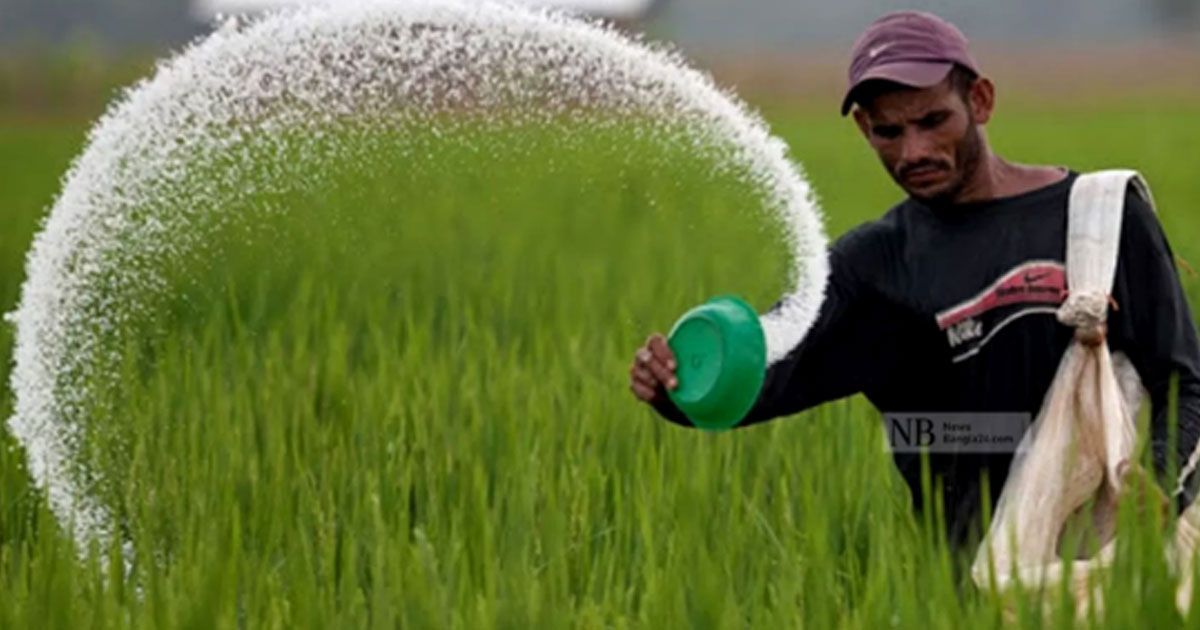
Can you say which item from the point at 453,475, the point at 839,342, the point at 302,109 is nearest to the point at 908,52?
the point at 839,342

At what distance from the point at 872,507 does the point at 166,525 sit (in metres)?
0.86

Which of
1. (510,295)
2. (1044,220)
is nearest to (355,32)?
(1044,220)

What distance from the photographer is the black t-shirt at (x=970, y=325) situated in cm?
245

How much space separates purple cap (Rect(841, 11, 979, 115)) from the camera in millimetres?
2439

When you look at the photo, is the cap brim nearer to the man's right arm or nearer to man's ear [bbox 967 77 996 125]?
man's ear [bbox 967 77 996 125]

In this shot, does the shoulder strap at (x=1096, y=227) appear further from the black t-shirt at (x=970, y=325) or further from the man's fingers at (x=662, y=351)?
the man's fingers at (x=662, y=351)

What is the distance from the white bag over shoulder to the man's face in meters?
0.15

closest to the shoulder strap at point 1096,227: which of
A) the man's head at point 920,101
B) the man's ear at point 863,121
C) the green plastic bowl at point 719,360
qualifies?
the man's head at point 920,101

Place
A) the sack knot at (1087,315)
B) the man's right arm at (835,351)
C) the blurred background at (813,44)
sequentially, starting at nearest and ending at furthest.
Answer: the sack knot at (1087,315)
the man's right arm at (835,351)
the blurred background at (813,44)

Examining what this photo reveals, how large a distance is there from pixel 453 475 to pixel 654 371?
0.64m

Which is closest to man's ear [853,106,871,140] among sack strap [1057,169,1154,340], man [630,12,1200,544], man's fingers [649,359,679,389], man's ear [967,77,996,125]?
man [630,12,1200,544]

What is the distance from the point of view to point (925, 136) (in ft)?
8.11

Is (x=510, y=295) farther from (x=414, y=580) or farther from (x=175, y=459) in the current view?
(x=414, y=580)

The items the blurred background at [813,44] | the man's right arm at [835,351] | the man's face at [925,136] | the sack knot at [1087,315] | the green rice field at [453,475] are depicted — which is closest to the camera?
the green rice field at [453,475]
